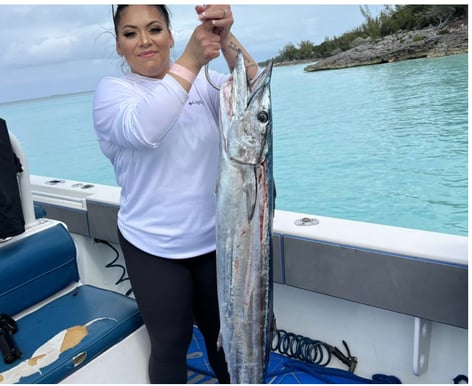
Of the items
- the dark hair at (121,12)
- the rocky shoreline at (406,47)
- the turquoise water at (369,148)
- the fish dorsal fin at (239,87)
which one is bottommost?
the turquoise water at (369,148)

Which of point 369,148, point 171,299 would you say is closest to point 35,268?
point 171,299

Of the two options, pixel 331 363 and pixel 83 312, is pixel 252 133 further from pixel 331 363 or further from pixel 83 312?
pixel 331 363

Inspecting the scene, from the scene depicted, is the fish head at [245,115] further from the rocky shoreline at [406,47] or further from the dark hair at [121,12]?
the rocky shoreline at [406,47]

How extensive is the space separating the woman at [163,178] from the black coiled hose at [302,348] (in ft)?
2.40

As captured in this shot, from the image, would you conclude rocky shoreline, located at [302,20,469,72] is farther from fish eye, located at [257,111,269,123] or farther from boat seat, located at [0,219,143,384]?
fish eye, located at [257,111,269,123]

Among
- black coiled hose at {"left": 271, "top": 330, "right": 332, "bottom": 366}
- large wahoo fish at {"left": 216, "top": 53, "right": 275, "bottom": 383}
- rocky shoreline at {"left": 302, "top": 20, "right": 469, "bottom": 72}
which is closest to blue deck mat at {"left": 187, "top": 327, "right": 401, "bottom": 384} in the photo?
black coiled hose at {"left": 271, "top": 330, "right": 332, "bottom": 366}

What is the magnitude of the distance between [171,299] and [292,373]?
0.88 metres

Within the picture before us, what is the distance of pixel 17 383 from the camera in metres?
1.37

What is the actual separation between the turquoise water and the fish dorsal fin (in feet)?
7.44

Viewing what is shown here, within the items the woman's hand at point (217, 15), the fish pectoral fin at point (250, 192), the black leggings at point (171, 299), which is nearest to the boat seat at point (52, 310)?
the black leggings at point (171, 299)

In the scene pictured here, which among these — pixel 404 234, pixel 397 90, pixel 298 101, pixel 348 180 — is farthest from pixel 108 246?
pixel 298 101

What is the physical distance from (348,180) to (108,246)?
24.7ft

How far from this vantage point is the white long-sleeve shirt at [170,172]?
3.73 feet

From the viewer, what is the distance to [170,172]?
3.81 feet
